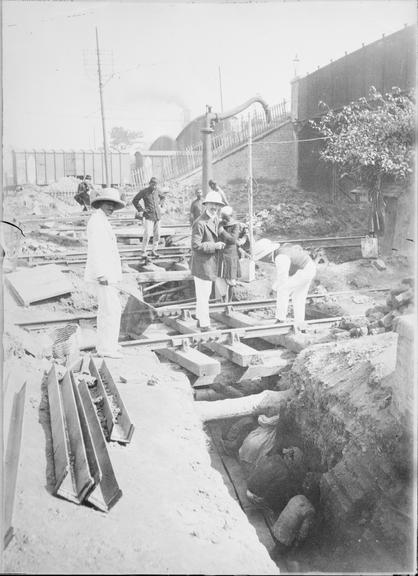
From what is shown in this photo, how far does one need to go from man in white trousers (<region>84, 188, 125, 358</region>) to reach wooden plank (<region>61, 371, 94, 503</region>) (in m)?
0.91

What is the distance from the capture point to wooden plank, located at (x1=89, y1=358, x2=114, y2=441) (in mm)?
4252

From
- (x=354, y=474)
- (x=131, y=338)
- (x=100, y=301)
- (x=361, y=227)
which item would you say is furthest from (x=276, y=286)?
(x=361, y=227)

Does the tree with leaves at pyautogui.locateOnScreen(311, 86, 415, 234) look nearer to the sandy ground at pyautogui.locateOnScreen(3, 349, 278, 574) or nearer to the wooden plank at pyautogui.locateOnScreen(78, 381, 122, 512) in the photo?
the sandy ground at pyautogui.locateOnScreen(3, 349, 278, 574)

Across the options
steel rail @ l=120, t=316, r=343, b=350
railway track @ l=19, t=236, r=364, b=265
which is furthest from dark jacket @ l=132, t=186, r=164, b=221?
steel rail @ l=120, t=316, r=343, b=350

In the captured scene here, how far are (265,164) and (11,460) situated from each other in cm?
1004

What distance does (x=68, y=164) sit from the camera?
291 inches

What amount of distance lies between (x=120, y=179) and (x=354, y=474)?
5.17 metres

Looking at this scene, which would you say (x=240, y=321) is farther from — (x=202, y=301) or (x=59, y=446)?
(x=59, y=446)

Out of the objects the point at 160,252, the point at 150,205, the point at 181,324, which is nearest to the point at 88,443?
the point at 181,324

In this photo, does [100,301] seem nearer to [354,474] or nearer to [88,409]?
[88,409]

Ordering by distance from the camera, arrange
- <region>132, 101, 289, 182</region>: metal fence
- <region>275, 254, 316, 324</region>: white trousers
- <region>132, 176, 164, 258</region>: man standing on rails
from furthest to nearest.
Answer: <region>132, 101, 289, 182</region>: metal fence
<region>275, 254, 316, 324</region>: white trousers
<region>132, 176, 164, 258</region>: man standing on rails

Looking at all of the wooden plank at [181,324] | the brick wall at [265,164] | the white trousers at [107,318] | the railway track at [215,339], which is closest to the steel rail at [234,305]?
the railway track at [215,339]

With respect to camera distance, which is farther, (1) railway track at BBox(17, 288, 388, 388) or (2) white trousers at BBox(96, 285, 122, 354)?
(1) railway track at BBox(17, 288, 388, 388)

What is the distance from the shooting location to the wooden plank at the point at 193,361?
5902mm
